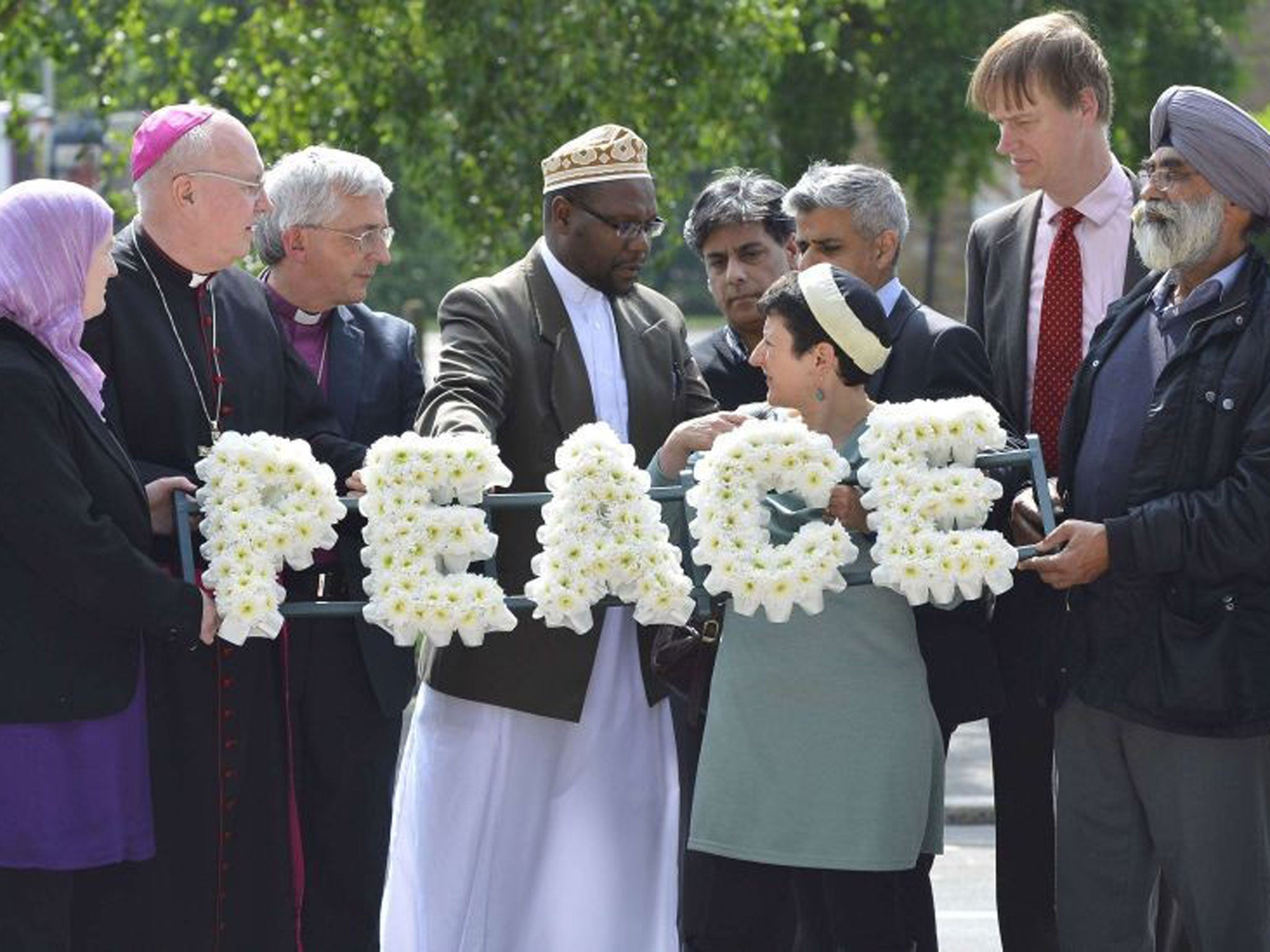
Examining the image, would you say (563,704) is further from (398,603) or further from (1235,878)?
(1235,878)

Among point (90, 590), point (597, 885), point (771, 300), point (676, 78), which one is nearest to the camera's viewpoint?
point (90, 590)

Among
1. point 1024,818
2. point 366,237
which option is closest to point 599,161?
point 366,237

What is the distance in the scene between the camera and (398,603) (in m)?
5.12

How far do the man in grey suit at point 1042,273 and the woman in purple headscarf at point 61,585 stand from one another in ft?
7.23

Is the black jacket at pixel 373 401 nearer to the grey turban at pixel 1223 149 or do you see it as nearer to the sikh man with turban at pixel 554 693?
the sikh man with turban at pixel 554 693

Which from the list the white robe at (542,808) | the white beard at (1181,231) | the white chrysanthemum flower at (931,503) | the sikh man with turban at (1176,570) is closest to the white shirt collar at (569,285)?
the white robe at (542,808)

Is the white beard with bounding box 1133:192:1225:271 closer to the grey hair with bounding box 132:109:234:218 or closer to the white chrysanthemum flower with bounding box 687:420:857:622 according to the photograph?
the white chrysanthemum flower with bounding box 687:420:857:622

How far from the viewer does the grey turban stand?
538cm

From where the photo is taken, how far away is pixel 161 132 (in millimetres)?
5547

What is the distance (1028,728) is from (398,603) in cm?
186

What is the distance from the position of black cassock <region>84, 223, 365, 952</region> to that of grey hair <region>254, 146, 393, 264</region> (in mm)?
467

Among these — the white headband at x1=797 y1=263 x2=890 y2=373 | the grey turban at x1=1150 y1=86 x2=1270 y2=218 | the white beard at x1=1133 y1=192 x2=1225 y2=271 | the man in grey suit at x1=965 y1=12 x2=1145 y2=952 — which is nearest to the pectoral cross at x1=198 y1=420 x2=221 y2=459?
the white headband at x1=797 y1=263 x2=890 y2=373

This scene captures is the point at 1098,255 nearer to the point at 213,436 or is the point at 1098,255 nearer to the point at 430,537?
the point at 430,537

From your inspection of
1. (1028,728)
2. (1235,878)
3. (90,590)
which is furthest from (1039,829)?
(90,590)
